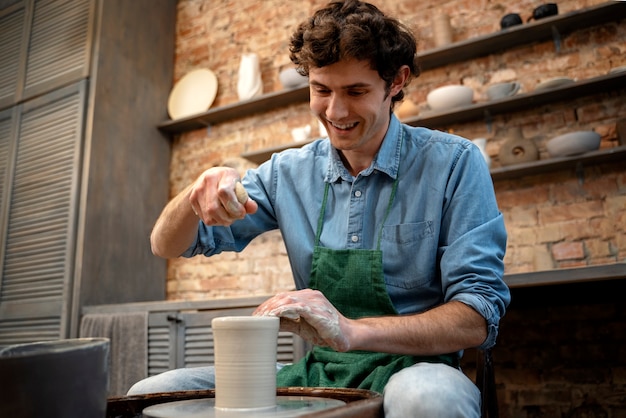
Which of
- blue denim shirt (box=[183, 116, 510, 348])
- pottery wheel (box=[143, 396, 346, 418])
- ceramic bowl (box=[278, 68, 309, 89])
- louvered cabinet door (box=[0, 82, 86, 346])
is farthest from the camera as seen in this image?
ceramic bowl (box=[278, 68, 309, 89])

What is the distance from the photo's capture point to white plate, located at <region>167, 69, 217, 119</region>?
4.05 meters

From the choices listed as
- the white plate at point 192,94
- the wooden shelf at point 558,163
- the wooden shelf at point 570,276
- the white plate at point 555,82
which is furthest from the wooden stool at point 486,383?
→ the white plate at point 192,94

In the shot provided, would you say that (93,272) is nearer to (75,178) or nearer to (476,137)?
(75,178)

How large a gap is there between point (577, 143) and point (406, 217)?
176 cm

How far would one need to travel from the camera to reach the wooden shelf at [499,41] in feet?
9.25

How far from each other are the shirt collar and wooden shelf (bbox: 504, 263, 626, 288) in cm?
96

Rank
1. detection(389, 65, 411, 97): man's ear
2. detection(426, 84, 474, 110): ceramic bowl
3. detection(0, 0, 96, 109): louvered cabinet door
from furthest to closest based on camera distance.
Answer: detection(0, 0, 96, 109): louvered cabinet door < detection(426, 84, 474, 110): ceramic bowl < detection(389, 65, 411, 97): man's ear

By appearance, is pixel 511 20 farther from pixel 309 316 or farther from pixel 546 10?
Result: pixel 309 316

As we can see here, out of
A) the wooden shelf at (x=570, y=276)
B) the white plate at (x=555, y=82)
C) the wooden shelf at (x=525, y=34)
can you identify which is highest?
the wooden shelf at (x=525, y=34)

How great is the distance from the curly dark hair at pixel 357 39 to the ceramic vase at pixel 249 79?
7.55 ft

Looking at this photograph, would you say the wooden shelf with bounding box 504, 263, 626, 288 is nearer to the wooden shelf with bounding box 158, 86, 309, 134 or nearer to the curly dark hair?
the curly dark hair

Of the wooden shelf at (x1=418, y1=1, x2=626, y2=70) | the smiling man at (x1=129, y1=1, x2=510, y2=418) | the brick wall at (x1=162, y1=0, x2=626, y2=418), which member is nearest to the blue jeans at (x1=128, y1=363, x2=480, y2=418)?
the smiling man at (x1=129, y1=1, x2=510, y2=418)

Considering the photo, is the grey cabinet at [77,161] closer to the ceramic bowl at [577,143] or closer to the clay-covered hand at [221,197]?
the clay-covered hand at [221,197]

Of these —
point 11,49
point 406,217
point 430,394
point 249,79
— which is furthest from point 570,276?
point 11,49
